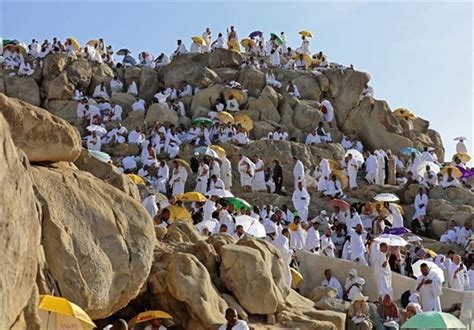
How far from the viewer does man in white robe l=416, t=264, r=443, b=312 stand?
17.0 metres

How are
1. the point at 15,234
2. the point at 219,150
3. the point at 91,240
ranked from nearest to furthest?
the point at 15,234 → the point at 91,240 → the point at 219,150

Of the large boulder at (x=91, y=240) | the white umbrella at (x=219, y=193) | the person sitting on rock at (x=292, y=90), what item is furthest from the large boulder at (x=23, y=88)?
the large boulder at (x=91, y=240)

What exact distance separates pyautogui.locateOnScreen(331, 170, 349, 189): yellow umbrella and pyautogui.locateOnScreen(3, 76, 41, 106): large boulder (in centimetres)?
1355

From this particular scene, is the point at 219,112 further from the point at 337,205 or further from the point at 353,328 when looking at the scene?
the point at 353,328

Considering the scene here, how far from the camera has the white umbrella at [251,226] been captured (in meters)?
18.0

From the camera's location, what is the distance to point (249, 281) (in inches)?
534

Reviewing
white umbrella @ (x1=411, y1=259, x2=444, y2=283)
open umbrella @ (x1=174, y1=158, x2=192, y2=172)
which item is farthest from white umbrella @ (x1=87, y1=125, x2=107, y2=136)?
white umbrella @ (x1=411, y1=259, x2=444, y2=283)

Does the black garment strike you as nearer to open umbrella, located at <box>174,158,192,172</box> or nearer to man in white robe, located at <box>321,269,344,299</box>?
open umbrella, located at <box>174,158,192,172</box>

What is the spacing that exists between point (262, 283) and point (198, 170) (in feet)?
41.0

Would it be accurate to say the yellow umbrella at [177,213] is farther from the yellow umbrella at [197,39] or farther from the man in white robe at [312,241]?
the yellow umbrella at [197,39]

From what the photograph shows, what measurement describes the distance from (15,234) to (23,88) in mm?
28757

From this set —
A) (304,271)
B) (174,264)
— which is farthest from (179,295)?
(304,271)

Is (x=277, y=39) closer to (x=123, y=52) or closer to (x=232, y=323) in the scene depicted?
(x=123, y=52)

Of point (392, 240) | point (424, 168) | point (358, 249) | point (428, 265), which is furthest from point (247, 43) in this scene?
point (428, 265)
